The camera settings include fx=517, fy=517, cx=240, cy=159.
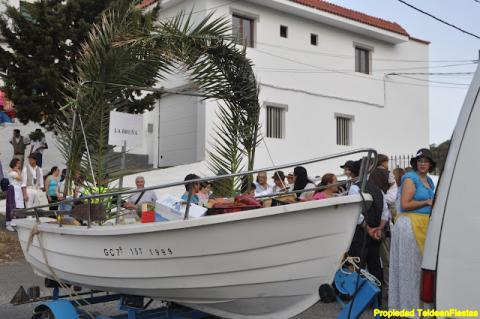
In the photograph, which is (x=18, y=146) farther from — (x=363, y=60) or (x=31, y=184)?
(x=363, y=60)

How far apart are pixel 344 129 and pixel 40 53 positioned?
38.6ft

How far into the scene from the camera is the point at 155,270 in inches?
160

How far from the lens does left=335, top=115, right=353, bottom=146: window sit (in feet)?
65.8

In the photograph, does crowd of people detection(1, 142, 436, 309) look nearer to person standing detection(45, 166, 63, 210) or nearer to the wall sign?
the wall sign

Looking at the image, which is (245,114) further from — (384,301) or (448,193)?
(448,193)

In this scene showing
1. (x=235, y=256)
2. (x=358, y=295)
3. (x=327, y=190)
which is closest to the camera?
(x=358, y=295)

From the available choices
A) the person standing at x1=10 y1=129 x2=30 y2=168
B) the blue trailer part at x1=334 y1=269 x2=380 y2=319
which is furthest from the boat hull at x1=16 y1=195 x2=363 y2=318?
the person standing at x1=10 y1=129 x2=30 y2=168

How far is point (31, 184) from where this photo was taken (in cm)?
1148

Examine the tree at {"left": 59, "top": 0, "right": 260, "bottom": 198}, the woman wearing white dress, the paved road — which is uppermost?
the tree at {"left": 59, "top": 0, "right": 260, "bottom": 198}

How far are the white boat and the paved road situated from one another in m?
1.51

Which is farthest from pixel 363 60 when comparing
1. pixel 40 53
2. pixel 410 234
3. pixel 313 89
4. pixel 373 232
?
pixel 410 234

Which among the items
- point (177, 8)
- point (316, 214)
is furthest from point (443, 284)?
point (177, 8)

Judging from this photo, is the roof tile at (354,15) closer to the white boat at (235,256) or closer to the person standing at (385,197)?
the person standing at (385,197)

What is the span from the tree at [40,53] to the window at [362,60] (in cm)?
1108
